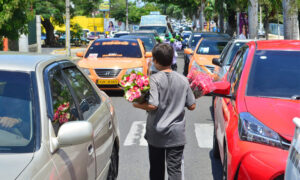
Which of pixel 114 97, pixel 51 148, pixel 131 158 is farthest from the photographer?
pixel 114 97

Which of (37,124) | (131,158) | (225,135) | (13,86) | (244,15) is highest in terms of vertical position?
(244,15)

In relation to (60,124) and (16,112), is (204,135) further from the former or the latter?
(16,112)

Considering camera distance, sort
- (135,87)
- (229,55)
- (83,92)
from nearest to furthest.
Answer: (135,87), (83,92), (229,55)

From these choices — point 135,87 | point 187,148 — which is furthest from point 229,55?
point 135,87

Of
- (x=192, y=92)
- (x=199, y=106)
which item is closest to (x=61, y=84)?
(x=192, y=92)

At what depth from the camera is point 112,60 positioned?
546 inches

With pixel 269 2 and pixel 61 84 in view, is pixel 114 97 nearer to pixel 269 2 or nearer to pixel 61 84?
pixel 61 84

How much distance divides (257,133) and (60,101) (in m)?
1.78

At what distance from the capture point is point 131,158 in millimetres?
6992

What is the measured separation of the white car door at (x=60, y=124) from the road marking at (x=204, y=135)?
13.5ft

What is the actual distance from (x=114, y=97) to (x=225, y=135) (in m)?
8.83

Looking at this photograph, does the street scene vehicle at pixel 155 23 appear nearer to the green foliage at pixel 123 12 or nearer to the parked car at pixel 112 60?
the parked car at pixel 112 60

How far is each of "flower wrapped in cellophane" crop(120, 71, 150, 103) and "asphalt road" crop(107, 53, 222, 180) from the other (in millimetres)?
2193

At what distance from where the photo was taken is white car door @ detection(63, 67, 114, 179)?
4.15 m
